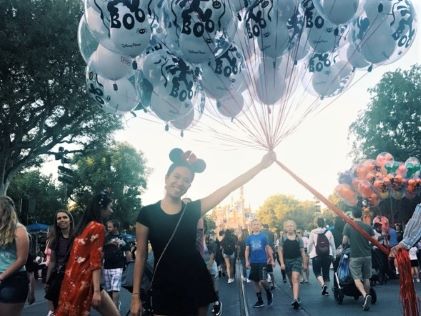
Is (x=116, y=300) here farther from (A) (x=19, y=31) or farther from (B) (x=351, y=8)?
(A) (x=19, y=31)

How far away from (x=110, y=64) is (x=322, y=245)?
24.8 feet

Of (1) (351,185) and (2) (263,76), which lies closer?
(2) (263,76)

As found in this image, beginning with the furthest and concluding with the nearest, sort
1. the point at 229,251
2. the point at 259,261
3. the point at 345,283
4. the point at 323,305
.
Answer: the point at 229,251, the point at 259,261, the point at 323,305, the point at 345,283

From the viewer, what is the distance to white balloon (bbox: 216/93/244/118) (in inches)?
251

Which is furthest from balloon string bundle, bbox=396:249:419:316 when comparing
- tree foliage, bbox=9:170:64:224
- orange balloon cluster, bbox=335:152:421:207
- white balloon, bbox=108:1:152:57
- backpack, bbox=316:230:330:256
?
tree foliage, bbox=9:170:64:224

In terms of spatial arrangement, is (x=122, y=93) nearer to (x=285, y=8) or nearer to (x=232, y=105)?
Answer: (x=232, y=105)

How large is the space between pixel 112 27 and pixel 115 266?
4.05m

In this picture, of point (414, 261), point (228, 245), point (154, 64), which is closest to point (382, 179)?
point (414, 261)

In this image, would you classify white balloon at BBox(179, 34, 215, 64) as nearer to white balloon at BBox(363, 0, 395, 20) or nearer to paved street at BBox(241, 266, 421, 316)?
white balloon at BBox(363, 0, 395, 20)

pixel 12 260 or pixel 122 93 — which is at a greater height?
pixel 122 93

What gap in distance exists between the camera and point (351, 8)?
5.25m

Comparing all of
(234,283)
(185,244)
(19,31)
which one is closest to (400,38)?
(185,244)

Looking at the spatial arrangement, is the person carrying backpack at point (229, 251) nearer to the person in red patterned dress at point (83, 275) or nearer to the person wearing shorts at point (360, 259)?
the person wearing shorts at point (360, 259)

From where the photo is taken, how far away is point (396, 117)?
40188mm
